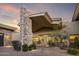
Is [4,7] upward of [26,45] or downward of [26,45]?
upward

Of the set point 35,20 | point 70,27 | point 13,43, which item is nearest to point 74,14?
point 70,27

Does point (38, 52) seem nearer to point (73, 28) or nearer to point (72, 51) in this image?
point (72, 51)

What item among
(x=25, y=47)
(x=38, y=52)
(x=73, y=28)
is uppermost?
(x=73, y=28)

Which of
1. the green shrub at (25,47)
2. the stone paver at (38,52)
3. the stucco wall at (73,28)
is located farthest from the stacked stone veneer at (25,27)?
the stucco wall at (73,28)

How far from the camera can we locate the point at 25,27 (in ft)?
11.4

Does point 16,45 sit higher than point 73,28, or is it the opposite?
point 73,28

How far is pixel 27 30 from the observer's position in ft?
11.4

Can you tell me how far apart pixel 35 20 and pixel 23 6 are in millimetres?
356

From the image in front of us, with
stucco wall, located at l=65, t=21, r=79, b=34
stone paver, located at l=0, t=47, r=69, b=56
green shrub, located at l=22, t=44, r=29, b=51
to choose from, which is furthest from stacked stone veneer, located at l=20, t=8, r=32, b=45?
stucco wall, located at l=65, t=21, r=79, b=34

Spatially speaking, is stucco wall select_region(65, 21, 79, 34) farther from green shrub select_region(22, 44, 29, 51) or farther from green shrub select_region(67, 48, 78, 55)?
green shrub select_region(22, 44, 29, 51)

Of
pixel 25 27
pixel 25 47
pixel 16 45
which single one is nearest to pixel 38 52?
pixel 25 47

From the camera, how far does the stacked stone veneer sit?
345cm

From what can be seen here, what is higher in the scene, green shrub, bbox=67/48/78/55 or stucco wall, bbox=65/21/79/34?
stucco wall, bbox=65/21/79/34

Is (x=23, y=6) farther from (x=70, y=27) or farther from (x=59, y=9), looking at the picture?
(x=70, y=27)
